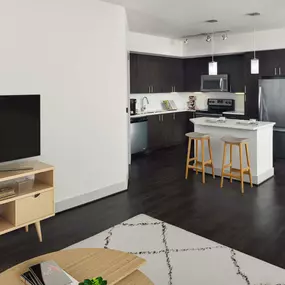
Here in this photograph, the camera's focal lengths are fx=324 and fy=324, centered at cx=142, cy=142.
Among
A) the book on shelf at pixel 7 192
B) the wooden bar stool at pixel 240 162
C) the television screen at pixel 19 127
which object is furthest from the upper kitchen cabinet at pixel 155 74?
the book on shelf at pixel 7 192

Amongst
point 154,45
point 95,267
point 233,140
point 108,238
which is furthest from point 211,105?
point 95,267

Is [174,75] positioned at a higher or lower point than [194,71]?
lower

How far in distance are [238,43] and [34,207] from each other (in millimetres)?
6002

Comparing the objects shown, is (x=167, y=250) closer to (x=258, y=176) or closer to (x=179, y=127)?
(x=258, y=176)

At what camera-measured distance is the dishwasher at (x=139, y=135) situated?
722 cm

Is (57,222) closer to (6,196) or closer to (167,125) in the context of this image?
(6,196)

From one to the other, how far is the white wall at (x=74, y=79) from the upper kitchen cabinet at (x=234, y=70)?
12.7ft

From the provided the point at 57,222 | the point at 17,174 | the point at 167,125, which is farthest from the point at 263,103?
the point at 17,174

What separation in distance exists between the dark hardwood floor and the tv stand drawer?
0.89 ft

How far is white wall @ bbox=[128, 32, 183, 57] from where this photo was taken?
707 centimetres

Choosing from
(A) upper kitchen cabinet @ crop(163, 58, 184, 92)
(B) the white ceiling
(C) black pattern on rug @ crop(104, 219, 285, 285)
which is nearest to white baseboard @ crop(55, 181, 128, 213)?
(C) black pattern on rug @ crop(104, 219, 285, 285)

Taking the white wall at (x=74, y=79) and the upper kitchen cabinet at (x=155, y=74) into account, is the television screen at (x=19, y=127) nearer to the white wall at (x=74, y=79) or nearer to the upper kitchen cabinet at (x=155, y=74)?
the white wall at (x=74, y=79)

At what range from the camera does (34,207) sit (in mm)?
3291

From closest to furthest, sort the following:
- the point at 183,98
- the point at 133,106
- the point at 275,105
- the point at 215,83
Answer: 1. the point at 275,105
2. the point at 133,106
3. the point at 215,83
4. the point at 183,98
